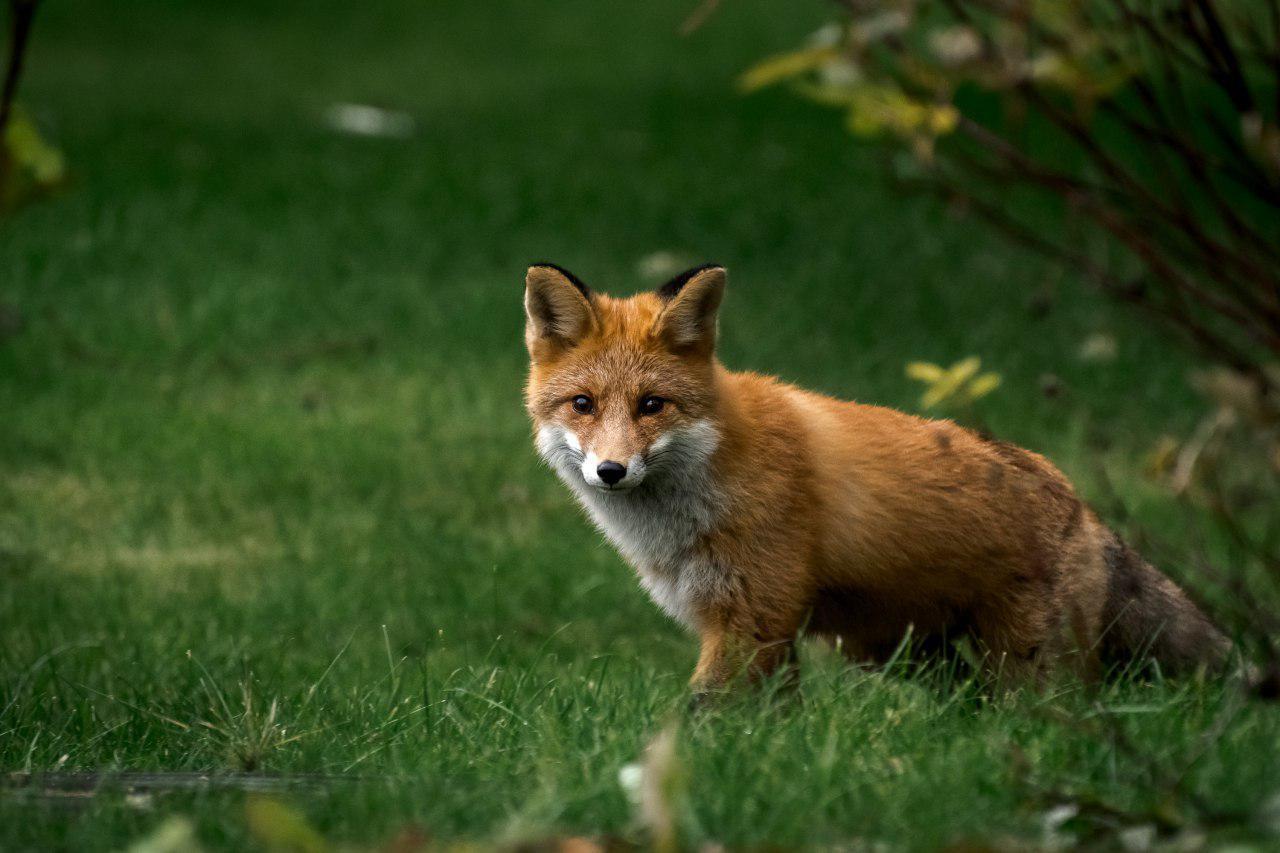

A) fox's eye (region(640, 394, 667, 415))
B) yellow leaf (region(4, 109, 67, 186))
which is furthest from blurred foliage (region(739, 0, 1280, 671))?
yellow leaf (region(4, 109, 67, 186))

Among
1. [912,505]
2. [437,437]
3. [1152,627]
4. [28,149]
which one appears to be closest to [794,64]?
[912,505]

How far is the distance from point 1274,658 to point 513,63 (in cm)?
1637

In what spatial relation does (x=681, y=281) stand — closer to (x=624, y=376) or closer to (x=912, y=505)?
(x=624, y=376)

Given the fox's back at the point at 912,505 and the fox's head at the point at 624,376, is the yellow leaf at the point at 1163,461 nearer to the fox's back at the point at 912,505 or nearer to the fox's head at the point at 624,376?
the fox's back at the point at 912,505

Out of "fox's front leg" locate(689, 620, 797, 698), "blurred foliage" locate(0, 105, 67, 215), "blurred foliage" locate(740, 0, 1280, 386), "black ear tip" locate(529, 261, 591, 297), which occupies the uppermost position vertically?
"blurred foliage" locate(740, 0, 1280, 386)

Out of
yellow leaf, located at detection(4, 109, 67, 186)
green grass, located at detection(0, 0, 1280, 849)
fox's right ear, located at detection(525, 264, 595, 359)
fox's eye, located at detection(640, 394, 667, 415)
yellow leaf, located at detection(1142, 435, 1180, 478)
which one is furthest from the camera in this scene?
yellow leaf, located at detection(4, 109, 67, 186)

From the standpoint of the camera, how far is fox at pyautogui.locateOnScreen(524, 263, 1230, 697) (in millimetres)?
4707

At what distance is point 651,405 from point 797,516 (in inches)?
21.4

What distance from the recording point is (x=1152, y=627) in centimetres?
500

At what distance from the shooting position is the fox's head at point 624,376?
476cm

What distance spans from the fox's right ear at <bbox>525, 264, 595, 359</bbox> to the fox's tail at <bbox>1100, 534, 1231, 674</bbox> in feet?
5.91

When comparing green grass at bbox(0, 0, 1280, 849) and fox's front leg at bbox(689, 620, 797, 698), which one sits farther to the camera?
fox's front leg at bbox(689, 620, 797, 698)

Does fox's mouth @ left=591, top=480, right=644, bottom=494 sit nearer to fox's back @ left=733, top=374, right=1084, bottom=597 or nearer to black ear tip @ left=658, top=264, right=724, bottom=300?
fox's back @ left=733, top=374, right=1084, bottom=597

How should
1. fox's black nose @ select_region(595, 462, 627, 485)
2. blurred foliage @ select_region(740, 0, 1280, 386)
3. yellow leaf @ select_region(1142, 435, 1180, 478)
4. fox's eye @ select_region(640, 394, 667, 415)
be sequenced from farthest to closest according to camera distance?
fox's eye @ select_region(640, 394, 667, 415) → fox's black nose @ select_region(595, 462, 627, 485) → yellow leaf @ select_region(1142, 435, 1180, 478) → blurred foliage @ select_region(740, 0, 1280, 386)
